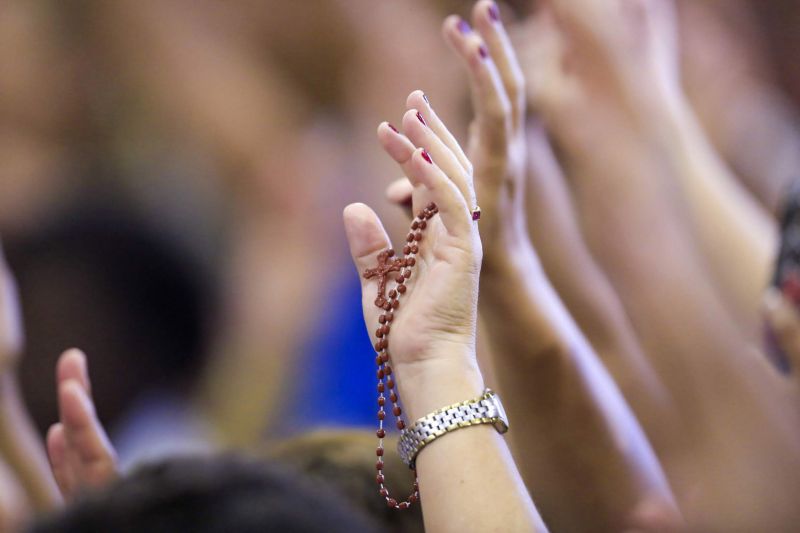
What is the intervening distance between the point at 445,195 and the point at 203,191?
1.79 feet

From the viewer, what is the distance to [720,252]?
108cm

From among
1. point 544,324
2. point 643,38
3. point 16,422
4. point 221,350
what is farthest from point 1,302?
point 643,38

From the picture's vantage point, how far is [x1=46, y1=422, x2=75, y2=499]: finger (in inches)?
30.0

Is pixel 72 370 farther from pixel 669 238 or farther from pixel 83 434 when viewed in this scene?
pixel 669 238

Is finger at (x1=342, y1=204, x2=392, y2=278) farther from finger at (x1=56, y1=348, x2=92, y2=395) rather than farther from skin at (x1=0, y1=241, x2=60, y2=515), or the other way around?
skin at (x1=0, y1=241, x2=60, y2=515)

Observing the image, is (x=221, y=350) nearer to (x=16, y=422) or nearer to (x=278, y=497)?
(x=16, y=422)

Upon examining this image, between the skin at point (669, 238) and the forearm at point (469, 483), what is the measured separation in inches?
16.4

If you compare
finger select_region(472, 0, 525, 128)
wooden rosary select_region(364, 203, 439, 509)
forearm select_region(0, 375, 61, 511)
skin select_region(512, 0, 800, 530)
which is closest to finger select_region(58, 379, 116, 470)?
forearm select_region(0, 375, 61, 511)

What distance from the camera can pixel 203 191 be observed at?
1.09 metres

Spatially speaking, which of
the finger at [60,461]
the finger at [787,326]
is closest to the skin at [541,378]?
the finger at [787,326]

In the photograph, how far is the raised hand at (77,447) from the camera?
0.75m

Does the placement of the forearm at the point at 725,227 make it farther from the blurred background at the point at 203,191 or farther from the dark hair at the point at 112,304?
the dark hair at the point at 112,304

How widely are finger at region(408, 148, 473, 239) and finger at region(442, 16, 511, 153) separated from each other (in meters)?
0.23

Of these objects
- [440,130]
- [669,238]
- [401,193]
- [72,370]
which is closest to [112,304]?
[72,370]
